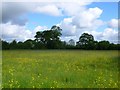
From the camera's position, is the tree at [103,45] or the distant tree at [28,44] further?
the tree at [103,45]

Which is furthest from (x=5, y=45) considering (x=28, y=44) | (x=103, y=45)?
(x=103, y=45)

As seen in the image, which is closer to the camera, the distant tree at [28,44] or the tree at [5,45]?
the distant tree at [28,44]

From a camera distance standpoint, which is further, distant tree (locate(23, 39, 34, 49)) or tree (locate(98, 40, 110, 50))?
tree (locate(98, 40, 110, 50))

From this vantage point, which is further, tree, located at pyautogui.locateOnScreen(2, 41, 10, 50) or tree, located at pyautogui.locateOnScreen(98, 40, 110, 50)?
tree, located at pyautogui.locateOnScreen(98, 40, 110, 50)

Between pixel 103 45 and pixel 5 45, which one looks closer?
pixel 5 45

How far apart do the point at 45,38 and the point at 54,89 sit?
35.2 ft

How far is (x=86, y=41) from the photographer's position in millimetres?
22109

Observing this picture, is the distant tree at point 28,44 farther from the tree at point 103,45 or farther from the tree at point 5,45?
the tree at point 103,45

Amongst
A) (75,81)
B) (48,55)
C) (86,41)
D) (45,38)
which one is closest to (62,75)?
(75,81)

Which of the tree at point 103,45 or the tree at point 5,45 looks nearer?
the tree at point 5,45

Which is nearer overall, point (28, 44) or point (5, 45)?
point (28, 44)

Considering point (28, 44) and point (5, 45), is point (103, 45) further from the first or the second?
point (5, 45)

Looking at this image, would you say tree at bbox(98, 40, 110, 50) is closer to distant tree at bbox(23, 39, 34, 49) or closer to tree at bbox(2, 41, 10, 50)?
distant tree at bbox(23, 39, 34, 49)

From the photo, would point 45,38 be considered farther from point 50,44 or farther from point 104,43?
point 104,43
